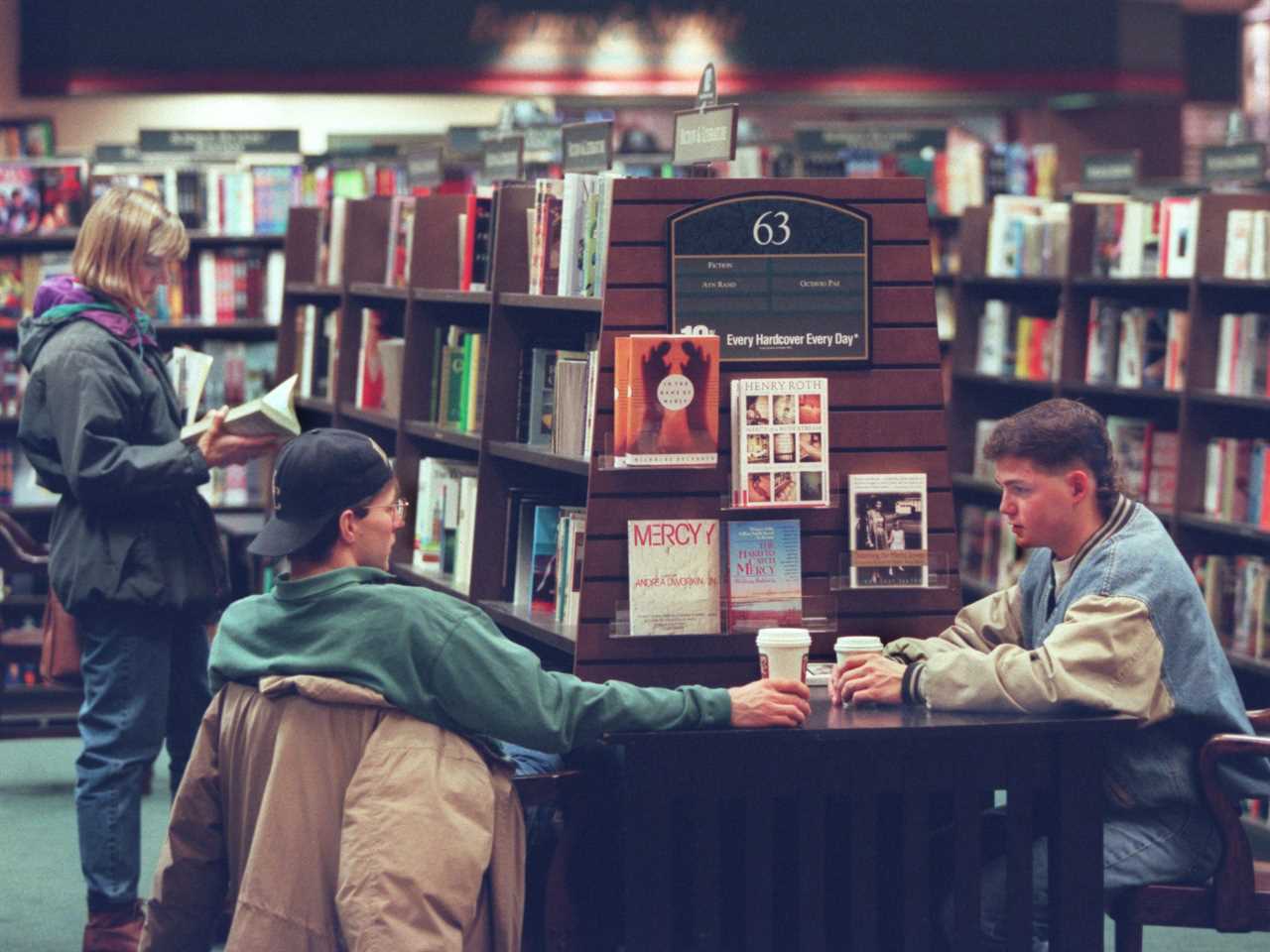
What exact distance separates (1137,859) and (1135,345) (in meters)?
3.83

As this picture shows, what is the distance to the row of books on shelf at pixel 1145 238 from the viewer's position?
6.42 metres

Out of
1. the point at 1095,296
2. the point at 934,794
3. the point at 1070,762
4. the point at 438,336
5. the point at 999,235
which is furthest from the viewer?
the point at 999,235

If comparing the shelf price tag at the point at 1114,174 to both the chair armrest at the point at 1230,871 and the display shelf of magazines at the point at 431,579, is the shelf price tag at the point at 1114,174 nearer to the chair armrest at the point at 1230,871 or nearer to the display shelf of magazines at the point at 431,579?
the display shelf of magazines at the point at 431,579

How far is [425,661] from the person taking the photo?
281 centimetres

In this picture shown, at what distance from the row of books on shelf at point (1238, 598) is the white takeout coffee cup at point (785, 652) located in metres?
3.11

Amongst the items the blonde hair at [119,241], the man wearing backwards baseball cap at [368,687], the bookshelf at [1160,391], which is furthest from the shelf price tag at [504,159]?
the man wearing backwards baseball cap at [368,687]

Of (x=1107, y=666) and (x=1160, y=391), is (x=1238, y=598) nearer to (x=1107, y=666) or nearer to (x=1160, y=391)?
(x=1160, y=391)

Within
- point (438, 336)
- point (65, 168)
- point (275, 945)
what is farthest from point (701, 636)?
point (65, 168)

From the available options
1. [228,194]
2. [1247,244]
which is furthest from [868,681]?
[228,194]

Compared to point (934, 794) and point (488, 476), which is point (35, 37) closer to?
point (488, 476)

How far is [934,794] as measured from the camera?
131 inches

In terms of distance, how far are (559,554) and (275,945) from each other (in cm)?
144

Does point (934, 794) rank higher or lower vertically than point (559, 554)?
lower

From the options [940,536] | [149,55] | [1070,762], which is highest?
[149,55]
